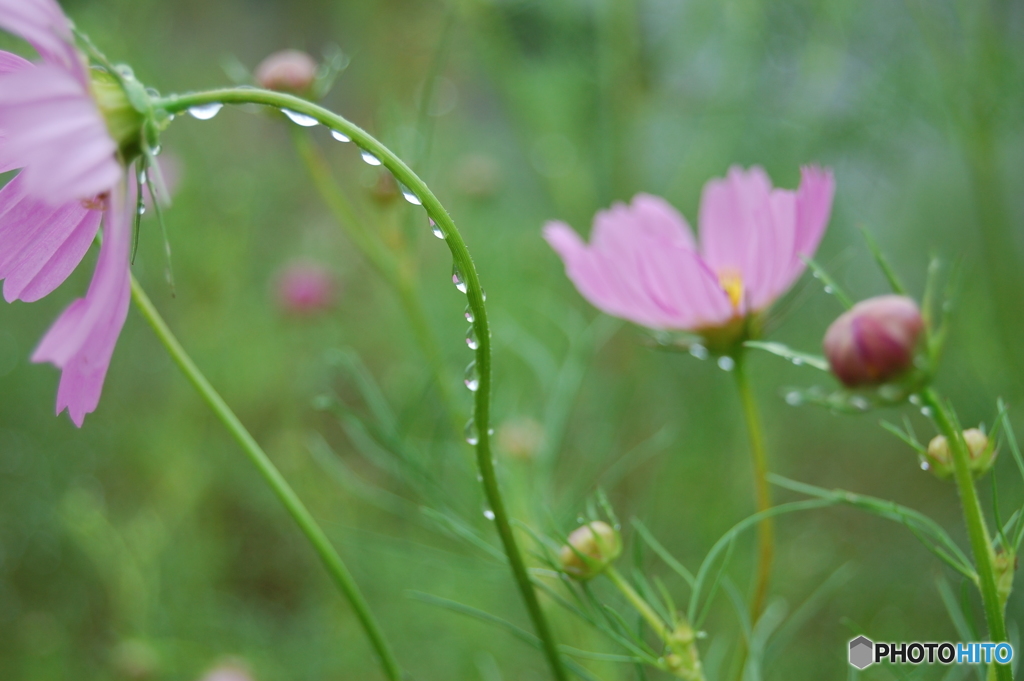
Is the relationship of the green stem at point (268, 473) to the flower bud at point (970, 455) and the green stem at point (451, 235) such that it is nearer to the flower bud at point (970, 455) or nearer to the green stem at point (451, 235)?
the green stem at point (451, 235)

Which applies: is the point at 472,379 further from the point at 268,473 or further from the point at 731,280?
the point at 731,280

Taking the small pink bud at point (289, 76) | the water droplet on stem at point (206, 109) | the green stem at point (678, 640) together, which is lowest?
the green stem at point (678, 640)

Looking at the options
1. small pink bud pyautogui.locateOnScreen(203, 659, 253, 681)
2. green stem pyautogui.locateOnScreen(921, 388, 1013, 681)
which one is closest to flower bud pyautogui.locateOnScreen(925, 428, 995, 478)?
green stem pyautogui.locateOnScreen(921, 388, 1013, 681)

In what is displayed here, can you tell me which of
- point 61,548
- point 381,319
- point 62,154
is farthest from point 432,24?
point 62,154

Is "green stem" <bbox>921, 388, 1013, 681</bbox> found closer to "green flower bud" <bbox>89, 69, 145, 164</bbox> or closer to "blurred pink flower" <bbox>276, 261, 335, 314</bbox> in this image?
"green flower bud" <bbox>89, 69, 145, 164</bbox>

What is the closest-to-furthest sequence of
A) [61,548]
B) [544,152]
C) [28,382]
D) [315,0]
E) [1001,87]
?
[1001,87] → [544,152] → [61,548] → [28,382] → [315,0]

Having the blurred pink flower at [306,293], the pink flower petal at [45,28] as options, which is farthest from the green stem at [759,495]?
the blurred pink flower at [306,293]

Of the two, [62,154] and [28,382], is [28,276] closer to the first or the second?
[62,154]
